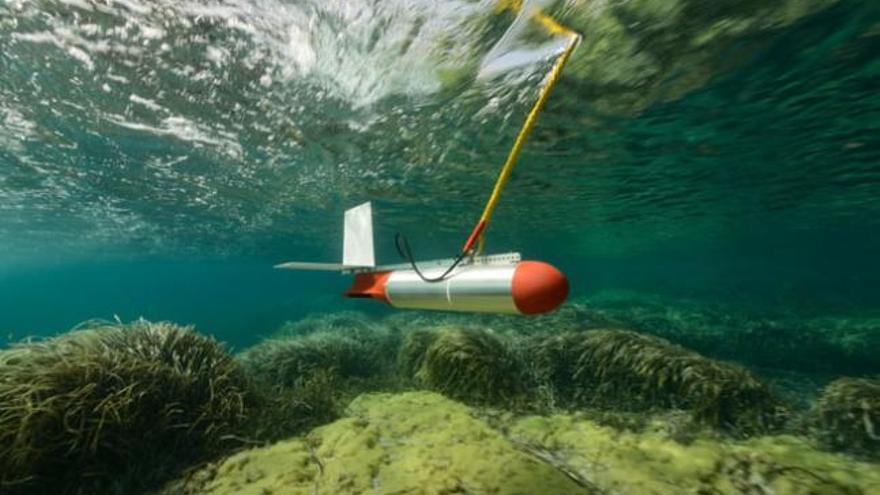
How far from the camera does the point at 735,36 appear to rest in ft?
25.3

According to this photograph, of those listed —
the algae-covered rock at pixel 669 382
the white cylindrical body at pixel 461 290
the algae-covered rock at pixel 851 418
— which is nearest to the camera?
the white cylindrical body at pixel 461 290

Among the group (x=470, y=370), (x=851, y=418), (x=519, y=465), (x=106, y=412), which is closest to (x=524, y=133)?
(x=519, y=465)

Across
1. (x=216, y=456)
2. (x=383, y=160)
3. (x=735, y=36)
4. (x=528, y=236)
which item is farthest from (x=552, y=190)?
(x=528, y=236)

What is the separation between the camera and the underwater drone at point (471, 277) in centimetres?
373

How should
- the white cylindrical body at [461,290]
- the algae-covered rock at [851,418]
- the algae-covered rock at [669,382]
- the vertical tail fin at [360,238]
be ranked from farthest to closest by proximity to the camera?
the vertical tail fin at [360,238], the algae-covered rock at [669,382], the algae-covered rock at [851,418], the white cylindrical body at [461,290]

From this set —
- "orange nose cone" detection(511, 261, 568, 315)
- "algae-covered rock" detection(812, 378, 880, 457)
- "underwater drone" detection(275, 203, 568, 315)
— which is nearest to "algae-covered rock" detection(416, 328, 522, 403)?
"underwater drone" detection(275, 203, 568, 315)

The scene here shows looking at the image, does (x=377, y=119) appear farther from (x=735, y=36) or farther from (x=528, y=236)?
(x=528, y=236)

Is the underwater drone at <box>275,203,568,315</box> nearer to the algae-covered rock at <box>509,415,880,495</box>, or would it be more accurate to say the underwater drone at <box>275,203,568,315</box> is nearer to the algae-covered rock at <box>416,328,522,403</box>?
the algae-covered rock at <box>509,415,880,495</box>

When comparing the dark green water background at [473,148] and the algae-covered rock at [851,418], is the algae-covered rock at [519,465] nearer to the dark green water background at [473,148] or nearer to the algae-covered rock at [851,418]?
the algae-covered rock at [851,418]

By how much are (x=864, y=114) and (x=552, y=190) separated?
35.0ft

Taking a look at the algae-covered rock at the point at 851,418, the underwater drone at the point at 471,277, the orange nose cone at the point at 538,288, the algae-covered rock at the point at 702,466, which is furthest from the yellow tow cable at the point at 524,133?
the algae-covered rock at the point at 851,418

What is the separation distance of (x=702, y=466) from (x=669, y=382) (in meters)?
2.82

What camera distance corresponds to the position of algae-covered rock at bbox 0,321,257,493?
3742mm

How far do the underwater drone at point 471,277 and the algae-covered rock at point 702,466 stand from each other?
1.52 metres
